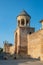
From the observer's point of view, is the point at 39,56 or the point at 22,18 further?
the point at 22,18

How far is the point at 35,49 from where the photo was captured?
2369 cm

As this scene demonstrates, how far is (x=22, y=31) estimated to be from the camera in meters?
27.8

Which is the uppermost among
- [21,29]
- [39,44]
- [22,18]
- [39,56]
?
[22,18]

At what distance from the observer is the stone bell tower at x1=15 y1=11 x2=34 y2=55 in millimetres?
27312

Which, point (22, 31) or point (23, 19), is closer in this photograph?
point (22, 31)

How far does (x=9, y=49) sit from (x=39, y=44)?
1521 cm

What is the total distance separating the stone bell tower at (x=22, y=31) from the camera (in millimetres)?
27312

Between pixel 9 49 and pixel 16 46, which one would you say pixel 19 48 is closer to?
pixel 16 46

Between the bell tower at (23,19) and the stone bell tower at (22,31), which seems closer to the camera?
the stone bell tower at (22,31)

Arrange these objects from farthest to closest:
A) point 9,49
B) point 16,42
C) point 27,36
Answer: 1. point 9,49
2. point 16,42
3. point 27,36

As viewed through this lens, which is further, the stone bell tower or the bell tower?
the bell tower

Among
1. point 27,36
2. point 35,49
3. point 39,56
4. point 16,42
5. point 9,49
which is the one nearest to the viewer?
point 39,56

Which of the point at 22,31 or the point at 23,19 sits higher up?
the point at 23,19

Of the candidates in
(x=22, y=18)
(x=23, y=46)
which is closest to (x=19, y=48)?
(x=23, y=46)
